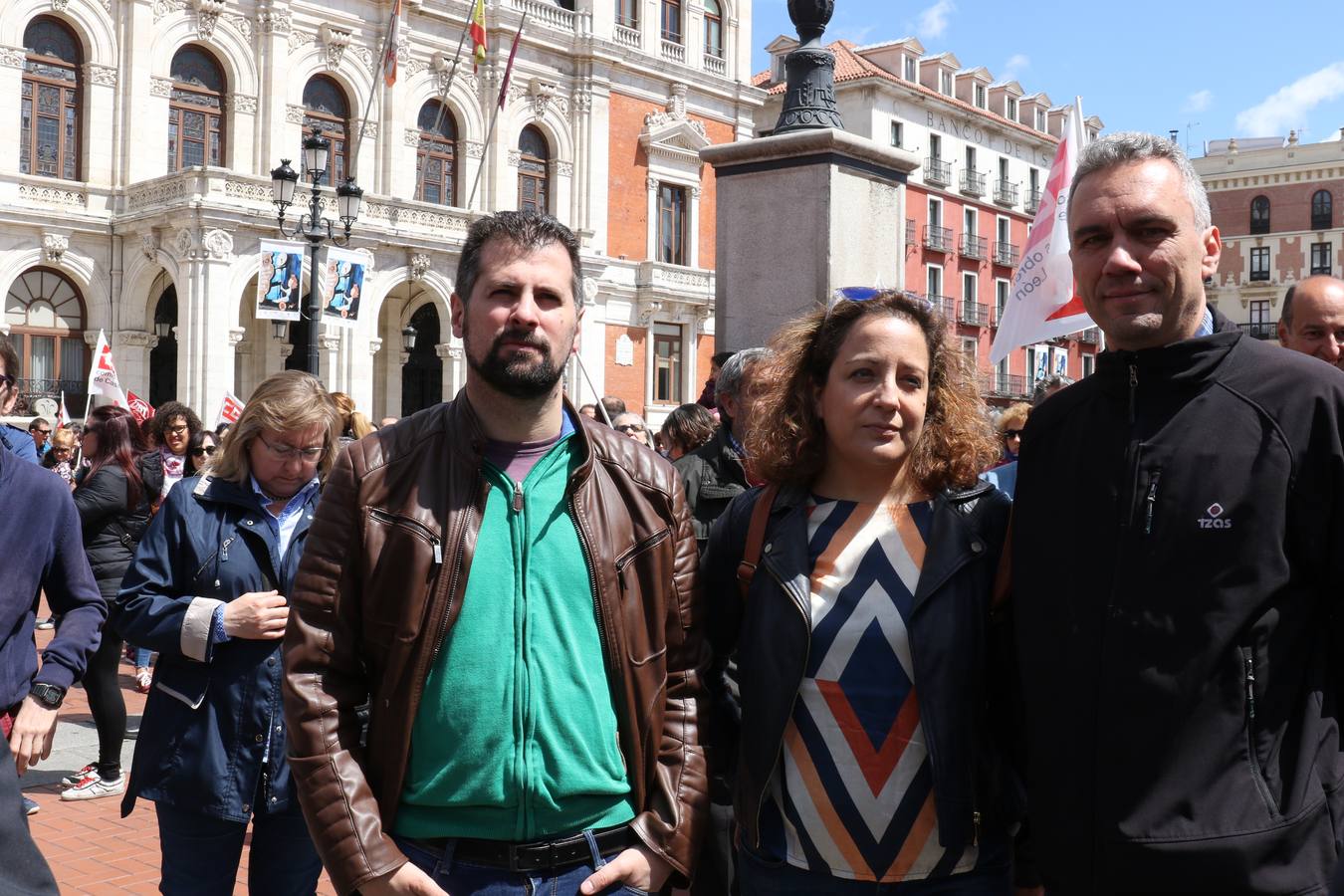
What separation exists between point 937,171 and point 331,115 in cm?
2354

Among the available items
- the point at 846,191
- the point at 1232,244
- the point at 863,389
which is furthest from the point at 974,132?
the point at 863,389

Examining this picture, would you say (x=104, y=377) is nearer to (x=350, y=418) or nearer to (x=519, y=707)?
(x=350, y=418)

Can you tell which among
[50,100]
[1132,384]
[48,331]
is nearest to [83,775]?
[1132,384]

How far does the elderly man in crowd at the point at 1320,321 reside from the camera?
4386 millimetres

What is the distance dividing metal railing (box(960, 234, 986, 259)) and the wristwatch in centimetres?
4461

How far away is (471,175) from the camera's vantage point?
31.2 meters

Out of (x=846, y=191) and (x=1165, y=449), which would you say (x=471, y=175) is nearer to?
(x=846, y=191)

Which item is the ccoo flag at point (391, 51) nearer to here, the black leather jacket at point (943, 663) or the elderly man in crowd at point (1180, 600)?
the black leather jacket at point (943, 663)

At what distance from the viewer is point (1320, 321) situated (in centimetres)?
439

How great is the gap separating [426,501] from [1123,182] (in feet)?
5.28

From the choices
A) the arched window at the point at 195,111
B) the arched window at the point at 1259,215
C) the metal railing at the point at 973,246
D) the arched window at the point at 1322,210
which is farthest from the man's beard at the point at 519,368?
the arched window at the point at 1259,215

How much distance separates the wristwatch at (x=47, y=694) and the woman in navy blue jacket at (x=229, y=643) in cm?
26

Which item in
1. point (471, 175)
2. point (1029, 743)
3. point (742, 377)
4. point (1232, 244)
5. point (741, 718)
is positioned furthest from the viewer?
point (1232, 244)

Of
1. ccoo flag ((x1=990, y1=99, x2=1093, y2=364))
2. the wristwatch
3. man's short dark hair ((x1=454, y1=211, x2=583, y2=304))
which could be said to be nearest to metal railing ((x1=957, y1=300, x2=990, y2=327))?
ccoo flag ((x1=990, y1=99, x2=1093, y2=364))
